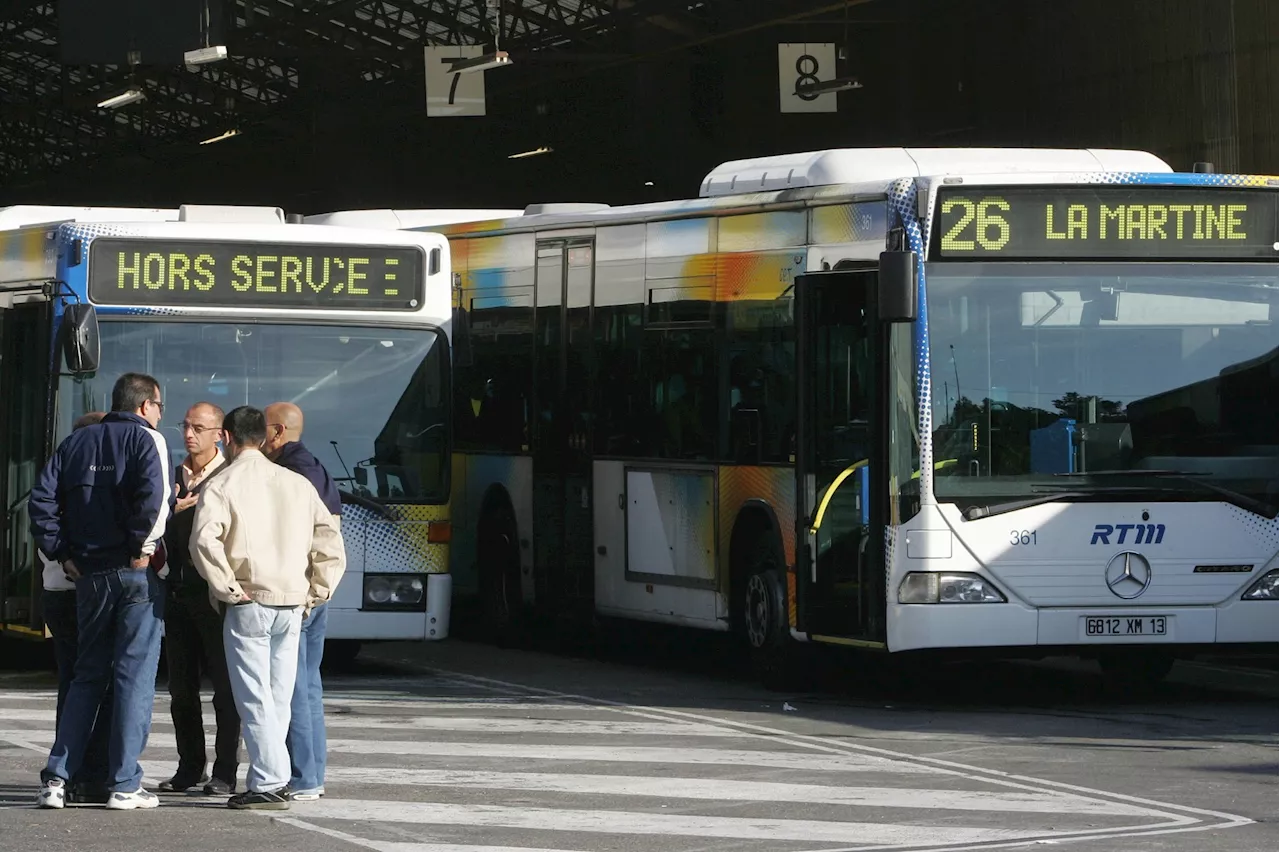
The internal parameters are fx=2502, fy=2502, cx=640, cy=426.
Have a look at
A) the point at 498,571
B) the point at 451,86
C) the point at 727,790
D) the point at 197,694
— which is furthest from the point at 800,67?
the point at 197,694

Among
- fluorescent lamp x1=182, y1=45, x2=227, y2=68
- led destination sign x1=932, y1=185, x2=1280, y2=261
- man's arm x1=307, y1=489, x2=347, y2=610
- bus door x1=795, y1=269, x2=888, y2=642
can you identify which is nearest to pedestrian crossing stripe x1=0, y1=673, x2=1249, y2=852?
man's arm x1=307, y1=489, x2=347, y2=610

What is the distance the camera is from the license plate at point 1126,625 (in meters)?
13.7

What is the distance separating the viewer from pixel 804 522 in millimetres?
14312

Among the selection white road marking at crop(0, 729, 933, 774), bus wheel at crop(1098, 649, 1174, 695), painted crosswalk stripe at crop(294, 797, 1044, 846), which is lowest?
painted crosswalk stripe at crop(294, 797, 1044, 846)

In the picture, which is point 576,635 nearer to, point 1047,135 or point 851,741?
point 851,741

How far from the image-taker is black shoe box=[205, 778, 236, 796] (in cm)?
1023

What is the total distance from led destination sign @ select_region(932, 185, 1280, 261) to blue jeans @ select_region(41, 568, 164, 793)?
18.0ft

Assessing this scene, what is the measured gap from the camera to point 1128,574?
45.2 ft

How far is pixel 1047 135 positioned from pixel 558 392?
612 inches

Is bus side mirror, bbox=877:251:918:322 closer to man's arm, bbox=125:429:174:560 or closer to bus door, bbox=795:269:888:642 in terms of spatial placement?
bus door, bbox=795:269:888:642

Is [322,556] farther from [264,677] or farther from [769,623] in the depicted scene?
[769,623]

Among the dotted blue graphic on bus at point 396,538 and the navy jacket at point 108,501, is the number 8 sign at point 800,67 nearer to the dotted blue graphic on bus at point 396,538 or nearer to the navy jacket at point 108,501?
the dotted blue graphic on bus at point 396,538

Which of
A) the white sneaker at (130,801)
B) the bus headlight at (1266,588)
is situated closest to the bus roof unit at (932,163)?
the bus headlight at (1266,588)

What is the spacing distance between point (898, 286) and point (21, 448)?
549 centimetres
